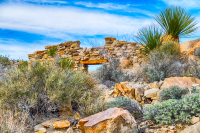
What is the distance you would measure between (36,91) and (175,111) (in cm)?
280

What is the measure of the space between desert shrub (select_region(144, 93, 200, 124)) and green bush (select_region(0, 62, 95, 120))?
66.1 inches

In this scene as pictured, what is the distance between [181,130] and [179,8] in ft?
36.5

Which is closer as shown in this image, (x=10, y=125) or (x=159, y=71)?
(x=10, y=125)

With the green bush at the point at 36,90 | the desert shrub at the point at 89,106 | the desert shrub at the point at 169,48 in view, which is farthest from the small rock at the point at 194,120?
the desert shrub at the point at 169,48

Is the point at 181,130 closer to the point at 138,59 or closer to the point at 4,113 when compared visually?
the point at 4,113

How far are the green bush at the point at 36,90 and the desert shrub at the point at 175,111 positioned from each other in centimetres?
168

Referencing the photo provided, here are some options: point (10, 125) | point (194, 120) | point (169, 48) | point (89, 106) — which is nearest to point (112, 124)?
point (89, 106)

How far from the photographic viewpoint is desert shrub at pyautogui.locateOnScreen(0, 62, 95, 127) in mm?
3629

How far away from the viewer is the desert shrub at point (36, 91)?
3629 millimetres

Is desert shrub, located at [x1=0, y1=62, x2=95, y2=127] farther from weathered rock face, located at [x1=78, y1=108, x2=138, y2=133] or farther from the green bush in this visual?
weathered rock face, located at [x1=78, y1=108, x2=138, y2=133]

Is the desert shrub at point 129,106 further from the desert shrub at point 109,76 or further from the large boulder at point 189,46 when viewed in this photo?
the large boulder at point 189,46

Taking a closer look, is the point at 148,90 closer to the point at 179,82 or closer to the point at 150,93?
the point at 150,93

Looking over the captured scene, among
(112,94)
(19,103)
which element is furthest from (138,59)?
(19,103)

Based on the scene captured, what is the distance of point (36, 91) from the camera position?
388 cm
